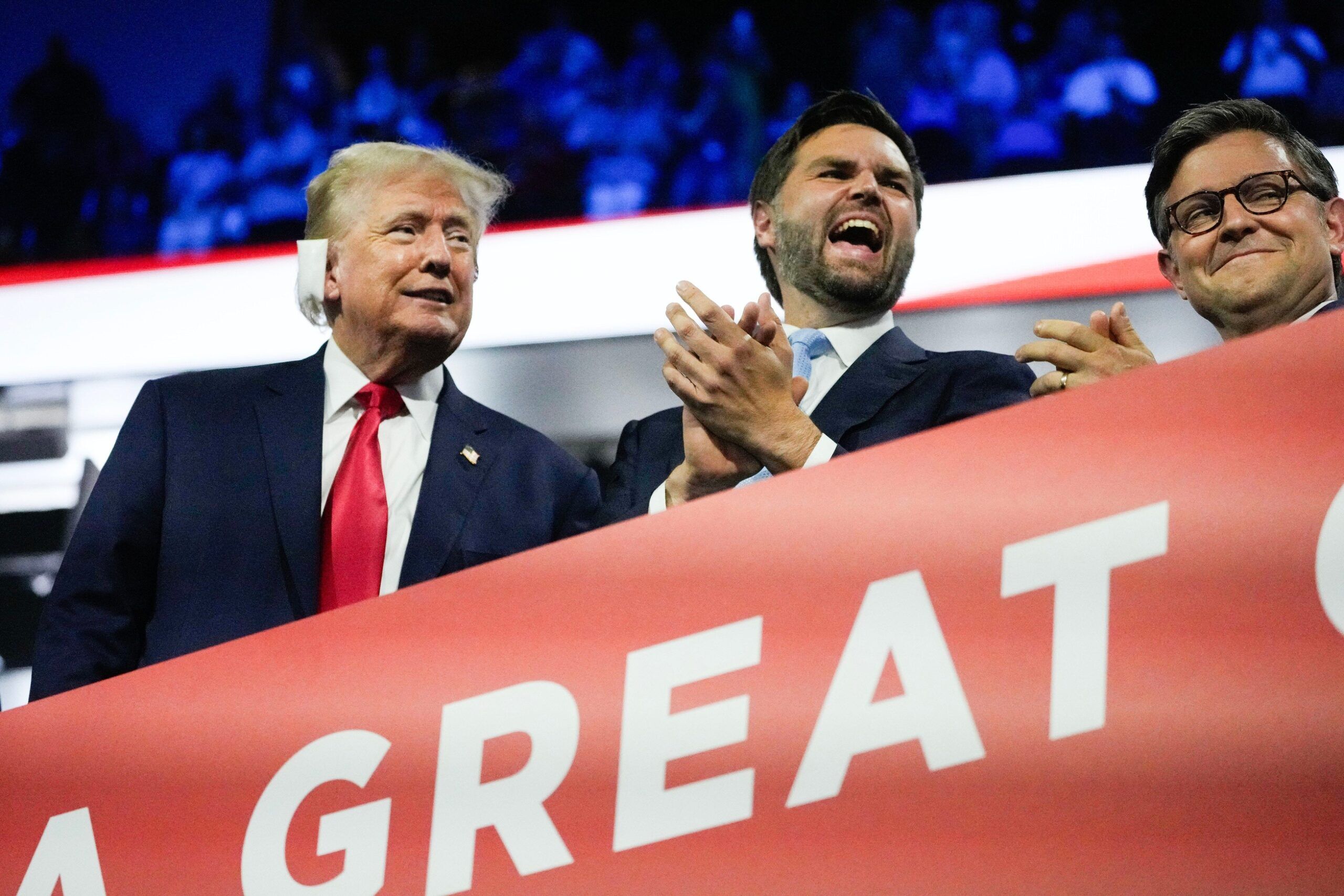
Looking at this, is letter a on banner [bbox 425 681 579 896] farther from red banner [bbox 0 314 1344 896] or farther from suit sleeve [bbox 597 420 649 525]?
suit sleeve [bbox 597 420 649 525]

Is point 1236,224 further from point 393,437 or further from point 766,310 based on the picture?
point 393,437

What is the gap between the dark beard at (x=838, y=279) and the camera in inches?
67.0

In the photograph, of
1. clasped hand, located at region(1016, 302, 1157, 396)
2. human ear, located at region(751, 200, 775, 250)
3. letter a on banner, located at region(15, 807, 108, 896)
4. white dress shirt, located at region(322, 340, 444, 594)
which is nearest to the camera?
letter a on banner, located at region(15, 807, 108, 896)

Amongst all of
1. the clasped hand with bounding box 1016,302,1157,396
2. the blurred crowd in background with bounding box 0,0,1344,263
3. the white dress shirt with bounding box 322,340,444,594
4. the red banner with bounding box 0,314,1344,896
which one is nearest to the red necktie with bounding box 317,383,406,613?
the white dress shirt with bounding box 322,340,444,594

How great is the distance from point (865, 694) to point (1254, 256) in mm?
803

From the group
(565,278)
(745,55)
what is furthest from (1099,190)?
(745,55)

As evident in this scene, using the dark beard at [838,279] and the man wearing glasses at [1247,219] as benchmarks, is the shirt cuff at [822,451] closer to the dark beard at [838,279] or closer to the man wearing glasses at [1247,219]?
the man wearing glasses at [1247,219]

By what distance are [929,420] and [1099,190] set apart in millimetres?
1529

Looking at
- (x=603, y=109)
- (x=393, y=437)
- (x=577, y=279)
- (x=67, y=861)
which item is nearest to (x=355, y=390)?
(x=393, y=437)

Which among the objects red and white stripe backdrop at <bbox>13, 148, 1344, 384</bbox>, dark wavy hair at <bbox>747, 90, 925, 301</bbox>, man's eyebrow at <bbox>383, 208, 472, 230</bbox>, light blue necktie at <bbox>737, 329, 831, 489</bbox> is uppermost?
red and white stripe backdrop at <bbox>13, 148, 1344, 384</bbox>

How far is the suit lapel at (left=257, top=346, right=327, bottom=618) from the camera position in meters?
1.41

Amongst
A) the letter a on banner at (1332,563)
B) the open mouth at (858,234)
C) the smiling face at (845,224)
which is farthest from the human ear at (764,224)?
the letter a on banner at (1332,563)

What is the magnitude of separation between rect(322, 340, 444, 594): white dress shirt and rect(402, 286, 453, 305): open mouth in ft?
0.28

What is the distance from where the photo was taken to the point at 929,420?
147 cm
